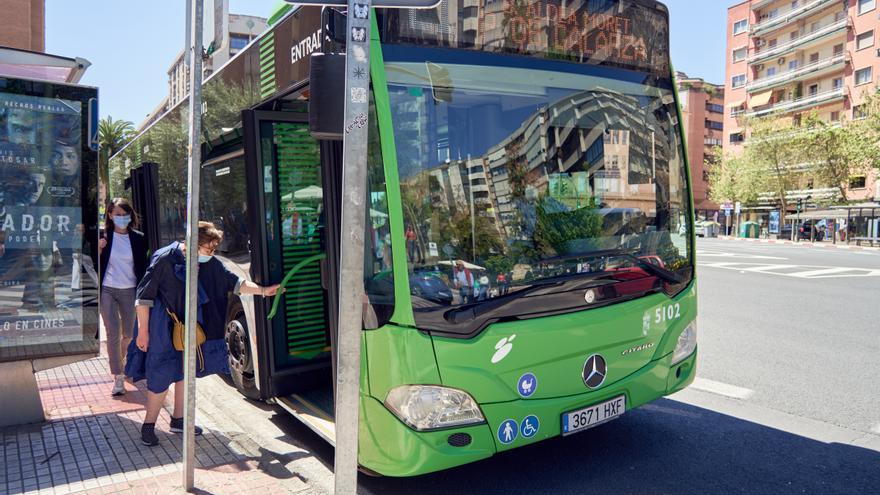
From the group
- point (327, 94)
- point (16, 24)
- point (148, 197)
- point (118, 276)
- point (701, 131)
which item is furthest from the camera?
point (701, 131)

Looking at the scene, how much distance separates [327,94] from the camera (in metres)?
2.86

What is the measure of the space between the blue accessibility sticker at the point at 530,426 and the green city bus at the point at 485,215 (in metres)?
0.01

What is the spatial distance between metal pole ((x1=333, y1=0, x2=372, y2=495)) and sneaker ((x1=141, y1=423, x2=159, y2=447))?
7.47 ft

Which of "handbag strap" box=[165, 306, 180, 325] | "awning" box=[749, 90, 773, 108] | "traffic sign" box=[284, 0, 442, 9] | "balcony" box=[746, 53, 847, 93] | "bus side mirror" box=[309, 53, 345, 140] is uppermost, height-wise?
"balcony" box=[746, 53, 847, 93]

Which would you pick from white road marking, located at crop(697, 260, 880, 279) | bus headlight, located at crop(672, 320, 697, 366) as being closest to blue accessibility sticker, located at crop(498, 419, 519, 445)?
bus headlight, located at crop(672, 320, 697, 366)

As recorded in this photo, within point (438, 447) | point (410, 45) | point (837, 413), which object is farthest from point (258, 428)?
point (837, 413)

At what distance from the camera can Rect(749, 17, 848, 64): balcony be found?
51681mm

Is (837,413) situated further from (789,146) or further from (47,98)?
(789,146)

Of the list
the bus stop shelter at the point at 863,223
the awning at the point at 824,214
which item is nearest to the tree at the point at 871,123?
the bus stop shelter at the point at 863,223

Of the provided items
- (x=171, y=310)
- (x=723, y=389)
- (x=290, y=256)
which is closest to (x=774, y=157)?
(x=723, y=389)

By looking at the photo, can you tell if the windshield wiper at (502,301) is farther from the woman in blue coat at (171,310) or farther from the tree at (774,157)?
the tree at (774,157)

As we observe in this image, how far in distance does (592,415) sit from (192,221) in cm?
256

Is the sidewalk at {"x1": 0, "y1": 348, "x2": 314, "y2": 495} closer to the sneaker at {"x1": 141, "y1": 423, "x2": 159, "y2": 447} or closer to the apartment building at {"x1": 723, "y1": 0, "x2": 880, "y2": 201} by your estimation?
the sneaker at {"x1": 141, "y1": 423, "x2": 159, "y2": 447}

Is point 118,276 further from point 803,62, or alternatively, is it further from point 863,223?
point 803,62
